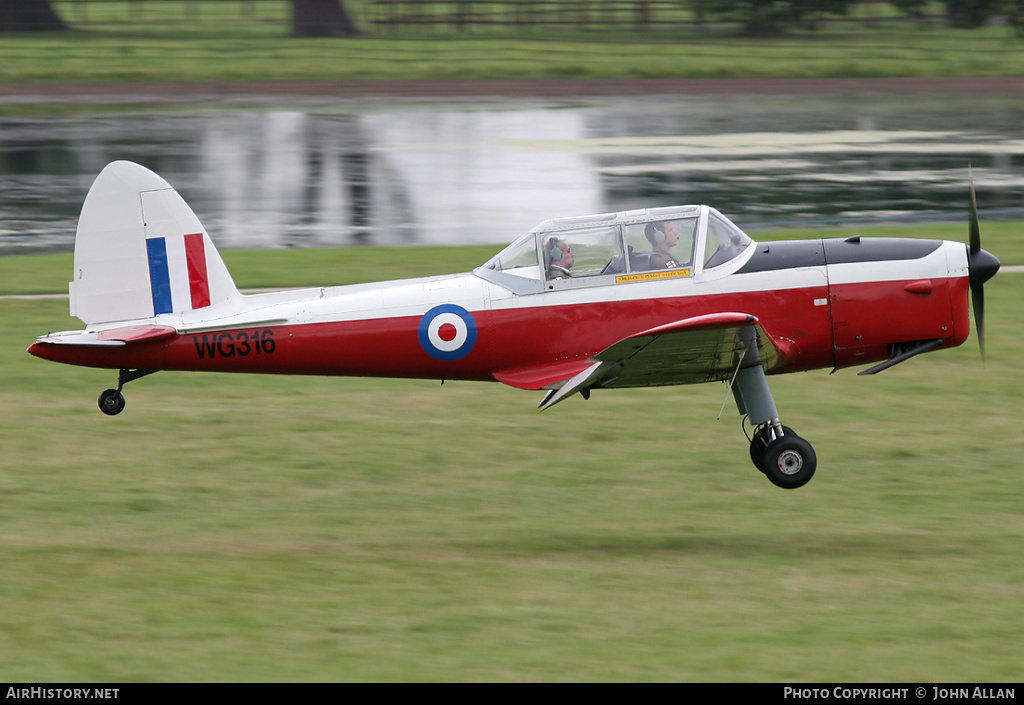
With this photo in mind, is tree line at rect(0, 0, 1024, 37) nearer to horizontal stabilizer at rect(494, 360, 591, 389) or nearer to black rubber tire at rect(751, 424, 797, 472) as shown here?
black rubber tire at rect(751, 424, 797, 472)

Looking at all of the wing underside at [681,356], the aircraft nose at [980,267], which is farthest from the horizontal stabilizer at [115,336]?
the aircraft nose at [980,267]

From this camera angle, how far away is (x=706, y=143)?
28.0 meters

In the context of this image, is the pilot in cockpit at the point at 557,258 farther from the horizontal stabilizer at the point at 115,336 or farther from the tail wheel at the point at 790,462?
the horizontal stabilizer at the point at 115,336

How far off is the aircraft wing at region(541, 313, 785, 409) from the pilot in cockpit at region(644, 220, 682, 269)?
0.71 meters

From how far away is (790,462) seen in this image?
9.72 meters

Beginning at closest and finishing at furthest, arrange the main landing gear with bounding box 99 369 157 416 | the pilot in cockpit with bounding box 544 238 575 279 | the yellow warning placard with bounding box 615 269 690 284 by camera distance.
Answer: the yellow warning placard with bounding box 615 269 690 284 → the pilot in cockpit with bounding box 544 238 575 279 → the main landing gear with bounding box 99 369 157 416

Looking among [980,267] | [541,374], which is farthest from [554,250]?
[980,267]

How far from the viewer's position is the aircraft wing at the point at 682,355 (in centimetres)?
870

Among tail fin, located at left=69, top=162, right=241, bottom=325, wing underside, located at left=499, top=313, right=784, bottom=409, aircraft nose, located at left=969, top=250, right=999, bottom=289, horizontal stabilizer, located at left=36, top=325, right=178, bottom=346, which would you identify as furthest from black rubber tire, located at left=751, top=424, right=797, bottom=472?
horizontal stabilizer, located at left=36, top=325, right=178, bottom=346

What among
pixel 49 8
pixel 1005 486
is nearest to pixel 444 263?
pixel 1005 486

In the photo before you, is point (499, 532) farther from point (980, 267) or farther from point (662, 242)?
point (980, 267)

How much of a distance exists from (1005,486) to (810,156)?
17285mm

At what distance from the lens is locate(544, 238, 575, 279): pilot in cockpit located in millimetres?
9883
